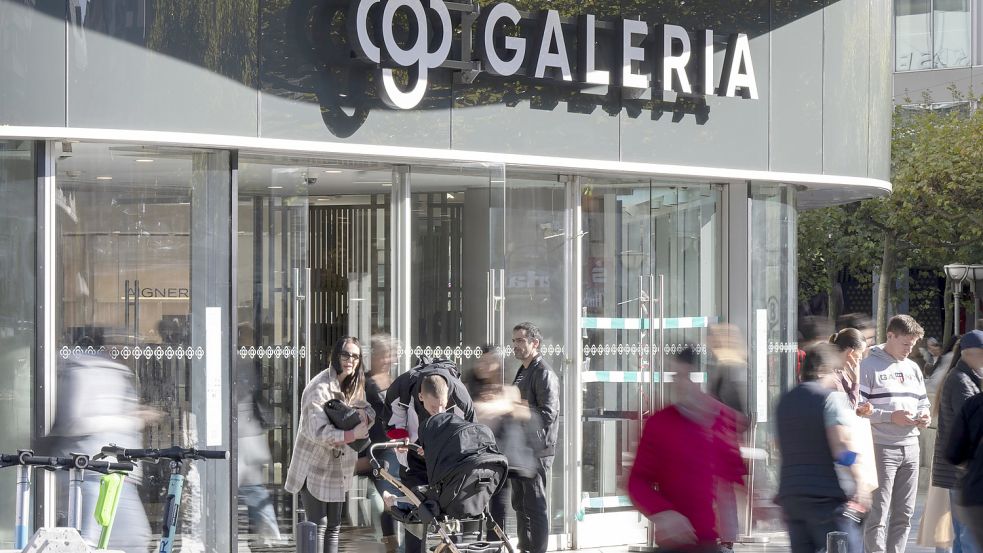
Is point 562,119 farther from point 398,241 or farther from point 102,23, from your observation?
point 102,23

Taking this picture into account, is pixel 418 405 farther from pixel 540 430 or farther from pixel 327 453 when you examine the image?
pixel 540 430

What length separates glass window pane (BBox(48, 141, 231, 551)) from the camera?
904cm

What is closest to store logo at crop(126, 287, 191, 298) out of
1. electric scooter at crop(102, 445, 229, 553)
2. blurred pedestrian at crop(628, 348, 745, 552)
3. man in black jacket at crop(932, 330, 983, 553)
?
electric scooter at crop(102, 445, 229, 553)

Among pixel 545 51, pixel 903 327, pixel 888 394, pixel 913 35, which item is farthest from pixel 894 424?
pixel 913 35

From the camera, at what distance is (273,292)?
33.2 feet

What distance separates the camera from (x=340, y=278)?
10.8 m

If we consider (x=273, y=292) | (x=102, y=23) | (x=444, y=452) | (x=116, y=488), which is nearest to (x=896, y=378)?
(x=444, y=452)

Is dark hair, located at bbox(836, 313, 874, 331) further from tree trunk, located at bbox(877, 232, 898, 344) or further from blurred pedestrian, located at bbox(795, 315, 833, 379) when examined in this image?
tree trunk, located at bbox(877, 232, 898, 344)

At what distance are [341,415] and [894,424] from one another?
13.4ft

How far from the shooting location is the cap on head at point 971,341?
27.9 feet

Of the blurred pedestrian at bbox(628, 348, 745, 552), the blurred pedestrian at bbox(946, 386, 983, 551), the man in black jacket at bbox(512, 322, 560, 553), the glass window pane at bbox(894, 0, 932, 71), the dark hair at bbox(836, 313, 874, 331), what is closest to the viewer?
the blurred pedestrian at bbox(628, 348, 745, 552)

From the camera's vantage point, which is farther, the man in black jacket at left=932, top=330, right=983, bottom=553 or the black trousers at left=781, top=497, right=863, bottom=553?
the man in black jacket at left=932, top=330, right=983, bottom=553

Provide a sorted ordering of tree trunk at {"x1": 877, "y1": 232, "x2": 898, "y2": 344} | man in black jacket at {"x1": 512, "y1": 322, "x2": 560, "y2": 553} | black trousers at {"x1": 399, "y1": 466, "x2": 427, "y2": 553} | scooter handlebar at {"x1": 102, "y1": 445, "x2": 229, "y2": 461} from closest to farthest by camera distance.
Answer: scooter handlebar at {"x1": 102, "y1": 445, "x2": 229, "y2": 461} → black trousers at {"x1": 399, "y1": 466, "x2": 427, "y2": 553} → man in black jacket at {"x1": 512, "y1": 322, "x2": 560, "y2": 553} → tree trunk at {"x1": 877, "y1": 232, "x2": 898, "y2": 344}

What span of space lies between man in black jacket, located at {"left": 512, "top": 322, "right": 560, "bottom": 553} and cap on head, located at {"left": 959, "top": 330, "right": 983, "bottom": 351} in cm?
297
